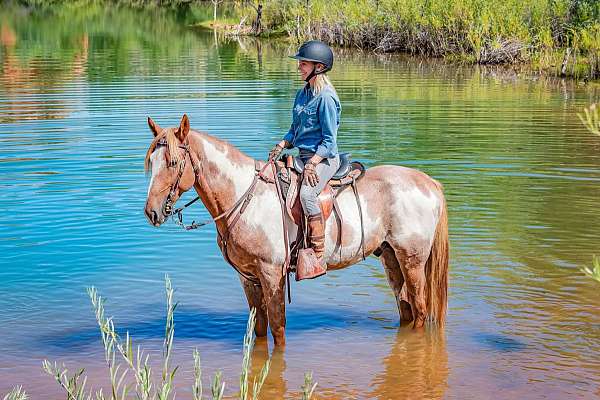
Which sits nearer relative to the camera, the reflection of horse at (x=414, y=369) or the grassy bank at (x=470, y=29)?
the reflection of horse at (x=414, y=369)

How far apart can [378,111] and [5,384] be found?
52.0 feet

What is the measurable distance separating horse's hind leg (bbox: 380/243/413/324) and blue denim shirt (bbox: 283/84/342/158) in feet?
4.19

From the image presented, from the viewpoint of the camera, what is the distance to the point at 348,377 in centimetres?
721

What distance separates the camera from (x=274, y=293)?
721 cm

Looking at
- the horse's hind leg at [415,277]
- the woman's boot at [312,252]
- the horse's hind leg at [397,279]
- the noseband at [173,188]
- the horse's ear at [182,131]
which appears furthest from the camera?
the horse's hind leg at [397,279]

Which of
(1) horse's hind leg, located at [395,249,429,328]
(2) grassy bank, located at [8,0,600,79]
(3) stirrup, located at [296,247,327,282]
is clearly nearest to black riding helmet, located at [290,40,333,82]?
(3) stirrup, located at [296,247,327,282]

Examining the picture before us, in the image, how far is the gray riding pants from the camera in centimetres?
704

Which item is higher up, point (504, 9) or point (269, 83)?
point (504, 9)

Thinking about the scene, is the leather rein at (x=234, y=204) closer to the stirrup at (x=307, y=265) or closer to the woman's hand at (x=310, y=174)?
the stirrup at (x=307, y=265)

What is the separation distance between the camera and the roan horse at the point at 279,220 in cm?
670

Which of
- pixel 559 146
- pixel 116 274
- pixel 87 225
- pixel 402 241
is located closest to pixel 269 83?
pixel 559 146

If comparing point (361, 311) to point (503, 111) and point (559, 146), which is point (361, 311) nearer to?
point (559, 146)

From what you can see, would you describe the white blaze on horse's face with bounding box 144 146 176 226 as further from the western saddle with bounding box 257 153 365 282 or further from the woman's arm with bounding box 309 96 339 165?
the woman's arm with bounding box 309 96 339 165

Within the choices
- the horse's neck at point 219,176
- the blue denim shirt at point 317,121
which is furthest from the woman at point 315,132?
the horse's neck at point 219,176
